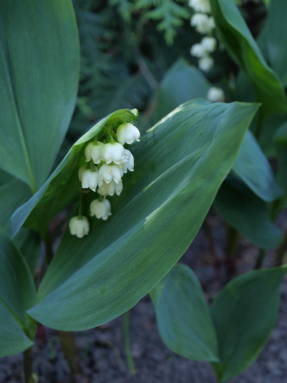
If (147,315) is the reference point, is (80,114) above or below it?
above

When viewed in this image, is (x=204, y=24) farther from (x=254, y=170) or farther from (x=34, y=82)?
(x=34, y=82)

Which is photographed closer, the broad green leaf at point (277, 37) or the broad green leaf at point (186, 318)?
the broad green leaf at point (186, 318)

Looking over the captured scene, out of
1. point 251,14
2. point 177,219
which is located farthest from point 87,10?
point 177,219

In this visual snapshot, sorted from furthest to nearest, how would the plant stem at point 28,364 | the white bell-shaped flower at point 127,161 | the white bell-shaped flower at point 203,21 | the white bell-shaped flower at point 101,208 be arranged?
the white bell-shaped flower at point 203,21
the plant stem at point 28,364
the white bell-shaped flower at point 101,208
the white bell-shaped flower at point 127,161

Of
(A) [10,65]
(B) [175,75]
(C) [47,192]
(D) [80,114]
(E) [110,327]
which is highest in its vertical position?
(A) [10,65]

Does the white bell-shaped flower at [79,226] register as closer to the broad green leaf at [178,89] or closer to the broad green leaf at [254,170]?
the broad green leaf at [254,170]

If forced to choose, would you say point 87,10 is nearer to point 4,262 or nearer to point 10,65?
point 10,65

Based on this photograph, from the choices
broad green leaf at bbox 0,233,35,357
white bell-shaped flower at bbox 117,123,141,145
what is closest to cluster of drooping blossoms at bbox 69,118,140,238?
white bell-shaped flower at bbox 117,123,141,145

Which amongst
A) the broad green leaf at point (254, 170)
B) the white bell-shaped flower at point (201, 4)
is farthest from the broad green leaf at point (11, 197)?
the white bell-shaped flower at point (201, 4)
